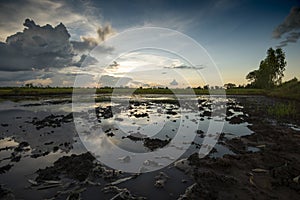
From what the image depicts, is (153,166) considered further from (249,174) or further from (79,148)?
(79,148)

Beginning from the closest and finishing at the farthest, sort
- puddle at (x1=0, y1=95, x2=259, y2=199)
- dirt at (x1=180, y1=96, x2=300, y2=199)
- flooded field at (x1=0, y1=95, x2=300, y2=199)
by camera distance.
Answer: dirt at (x1=180, y1=96, x2=300, y2=199) → flooded field at (x1=0, y1=95, x2=300, y2=199) → puddle at (x1=0, y1=95, x2=259, y2=199)

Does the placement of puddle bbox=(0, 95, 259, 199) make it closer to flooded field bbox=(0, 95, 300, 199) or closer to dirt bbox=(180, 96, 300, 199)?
flooded field bbox=(0, 95, 300, 199)

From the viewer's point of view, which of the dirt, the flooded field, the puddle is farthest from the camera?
the puddle

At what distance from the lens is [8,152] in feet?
33.3

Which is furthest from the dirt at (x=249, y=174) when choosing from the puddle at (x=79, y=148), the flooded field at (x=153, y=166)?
the puddle at (x=79, y=148)

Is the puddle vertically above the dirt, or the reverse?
the dirt

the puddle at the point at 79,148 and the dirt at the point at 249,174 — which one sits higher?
the dirt at the point at 249,174

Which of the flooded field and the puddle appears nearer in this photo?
the flooded field

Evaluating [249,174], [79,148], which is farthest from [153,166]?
[79,148]

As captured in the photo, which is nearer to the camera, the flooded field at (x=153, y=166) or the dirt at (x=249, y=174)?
the dirt at (x=249, y=174)

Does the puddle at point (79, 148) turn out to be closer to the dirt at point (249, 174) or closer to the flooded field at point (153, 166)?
the flooded field at point (153, 166)

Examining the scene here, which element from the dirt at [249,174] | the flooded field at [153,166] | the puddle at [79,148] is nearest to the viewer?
the dirt at [249,174]

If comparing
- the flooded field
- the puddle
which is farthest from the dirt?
the puddle

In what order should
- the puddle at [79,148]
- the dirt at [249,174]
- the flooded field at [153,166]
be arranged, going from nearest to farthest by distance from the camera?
the dirt at [249,174], the flooded field at [153,166], the puddle at [79,148]
